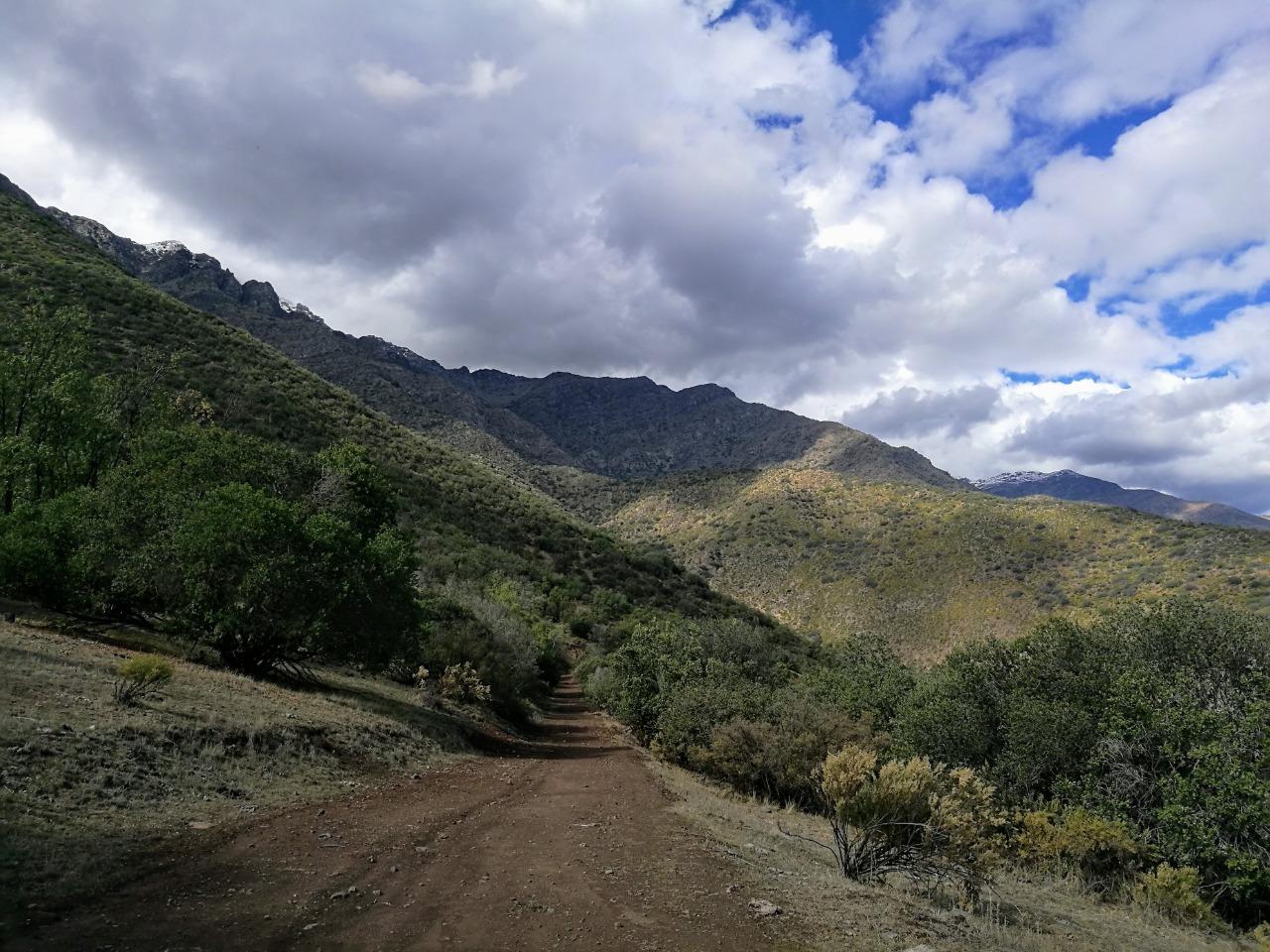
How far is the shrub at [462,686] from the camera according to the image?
90.7 feet

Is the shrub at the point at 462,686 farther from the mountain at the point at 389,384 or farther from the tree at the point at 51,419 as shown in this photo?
the mountain at the point at 389,384

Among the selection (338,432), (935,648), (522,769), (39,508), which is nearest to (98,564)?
(39,508)

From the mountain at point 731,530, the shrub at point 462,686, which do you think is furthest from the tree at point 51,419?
the mountain at point 731,530

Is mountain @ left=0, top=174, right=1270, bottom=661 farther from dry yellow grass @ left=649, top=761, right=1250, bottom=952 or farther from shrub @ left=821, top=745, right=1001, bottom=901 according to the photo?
shrub @ left=821, top=745, right=1001, bottom=901

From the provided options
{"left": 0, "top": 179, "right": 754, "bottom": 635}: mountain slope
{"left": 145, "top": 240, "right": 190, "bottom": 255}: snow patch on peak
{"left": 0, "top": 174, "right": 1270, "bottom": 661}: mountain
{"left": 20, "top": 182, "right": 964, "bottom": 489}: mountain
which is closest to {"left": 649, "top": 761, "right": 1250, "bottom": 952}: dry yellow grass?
{"left": 0, "top": 179, "right": 754, "bottom": 635}: mountain slope

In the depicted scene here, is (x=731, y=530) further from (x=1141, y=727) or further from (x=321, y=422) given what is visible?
(x=1141, y=727)

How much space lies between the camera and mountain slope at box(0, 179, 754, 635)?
50.2m

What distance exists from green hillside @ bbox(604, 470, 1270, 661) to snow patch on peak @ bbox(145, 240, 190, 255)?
14092cm

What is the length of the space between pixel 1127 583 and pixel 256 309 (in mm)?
177595

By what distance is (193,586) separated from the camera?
17.8 m

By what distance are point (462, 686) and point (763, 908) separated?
2169 centimetres

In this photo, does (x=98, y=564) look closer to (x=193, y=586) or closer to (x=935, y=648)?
(x=193, y=586)

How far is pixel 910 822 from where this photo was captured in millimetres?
10141

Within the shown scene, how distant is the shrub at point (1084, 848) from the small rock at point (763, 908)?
8871mm
